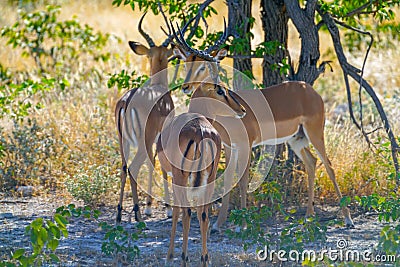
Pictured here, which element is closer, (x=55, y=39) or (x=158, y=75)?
(x=158, y=75)

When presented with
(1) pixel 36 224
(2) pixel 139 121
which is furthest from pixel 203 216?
(2) pixel 139 121

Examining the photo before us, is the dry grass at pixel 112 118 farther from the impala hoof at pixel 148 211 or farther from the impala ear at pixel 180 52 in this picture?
the impala ear at pixel 180 52

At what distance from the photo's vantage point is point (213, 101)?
617cm

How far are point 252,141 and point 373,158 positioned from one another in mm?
1599

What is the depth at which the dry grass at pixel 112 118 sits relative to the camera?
304 inches

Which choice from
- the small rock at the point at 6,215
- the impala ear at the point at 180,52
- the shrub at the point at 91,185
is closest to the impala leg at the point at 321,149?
the impala ear at the point at 180,52

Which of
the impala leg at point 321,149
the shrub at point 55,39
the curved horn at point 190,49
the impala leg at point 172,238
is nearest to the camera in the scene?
the impala leg at point 172,238

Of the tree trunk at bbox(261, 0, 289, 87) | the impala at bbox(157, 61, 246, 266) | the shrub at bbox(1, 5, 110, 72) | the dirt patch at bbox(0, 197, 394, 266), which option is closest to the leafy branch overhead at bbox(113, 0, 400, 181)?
the tree trunk at bbox(261, 0, 289, 87)

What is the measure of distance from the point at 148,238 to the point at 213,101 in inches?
52.4

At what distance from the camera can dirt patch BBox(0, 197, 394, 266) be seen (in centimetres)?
576

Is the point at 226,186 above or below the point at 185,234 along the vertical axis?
above

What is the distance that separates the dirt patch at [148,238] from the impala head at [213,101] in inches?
41.7

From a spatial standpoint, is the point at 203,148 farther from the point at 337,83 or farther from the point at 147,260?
the point at 337,83

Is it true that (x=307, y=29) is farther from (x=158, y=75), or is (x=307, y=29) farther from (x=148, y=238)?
(x=148, y=238)
